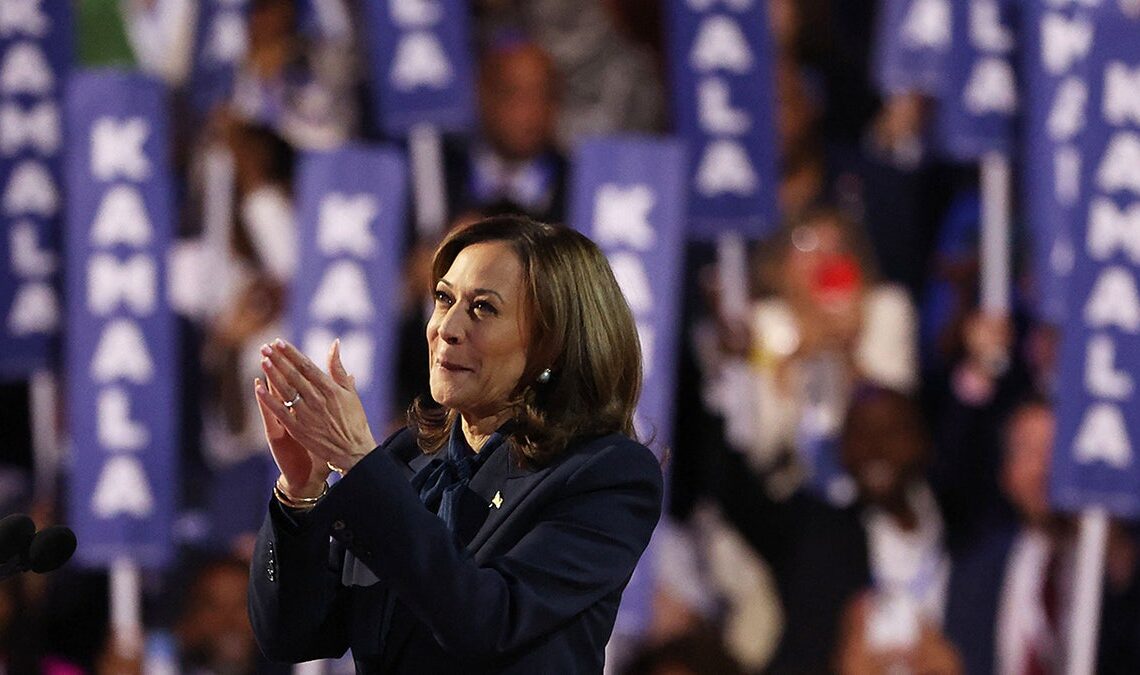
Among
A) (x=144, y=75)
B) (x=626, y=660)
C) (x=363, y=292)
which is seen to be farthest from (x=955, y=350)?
(x=144, y=75)

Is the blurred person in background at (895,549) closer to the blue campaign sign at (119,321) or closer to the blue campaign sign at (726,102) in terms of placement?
the blue campaign sign at (726,102)

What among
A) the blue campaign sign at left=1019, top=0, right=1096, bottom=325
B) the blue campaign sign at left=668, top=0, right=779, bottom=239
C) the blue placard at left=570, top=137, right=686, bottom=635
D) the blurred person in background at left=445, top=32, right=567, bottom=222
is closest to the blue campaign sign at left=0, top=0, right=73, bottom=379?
the blurred person in background at left=445, top=32, right=567, bottom=222

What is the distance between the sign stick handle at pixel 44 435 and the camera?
20.3 feet

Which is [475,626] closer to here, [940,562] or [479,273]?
[479,273]

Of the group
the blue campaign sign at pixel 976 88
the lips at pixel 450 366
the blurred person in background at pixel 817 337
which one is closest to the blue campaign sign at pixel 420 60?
the blurred person in background at pixel 817 337

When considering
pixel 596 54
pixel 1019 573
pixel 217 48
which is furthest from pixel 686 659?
pixel 217 48

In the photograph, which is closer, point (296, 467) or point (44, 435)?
point (296, 467)

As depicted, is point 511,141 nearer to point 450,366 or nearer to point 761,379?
point 761,379

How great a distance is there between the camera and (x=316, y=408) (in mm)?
1550

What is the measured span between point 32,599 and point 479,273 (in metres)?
4.90

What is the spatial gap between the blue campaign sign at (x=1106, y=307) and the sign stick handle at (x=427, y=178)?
227 cm

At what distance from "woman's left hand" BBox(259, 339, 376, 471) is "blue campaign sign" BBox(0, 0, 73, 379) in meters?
4.74

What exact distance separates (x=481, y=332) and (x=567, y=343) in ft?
0.29

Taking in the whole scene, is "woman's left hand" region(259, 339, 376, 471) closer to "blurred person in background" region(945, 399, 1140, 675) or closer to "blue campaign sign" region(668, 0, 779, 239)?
"blue campaign sign" region(668, 0, 779, 239)
